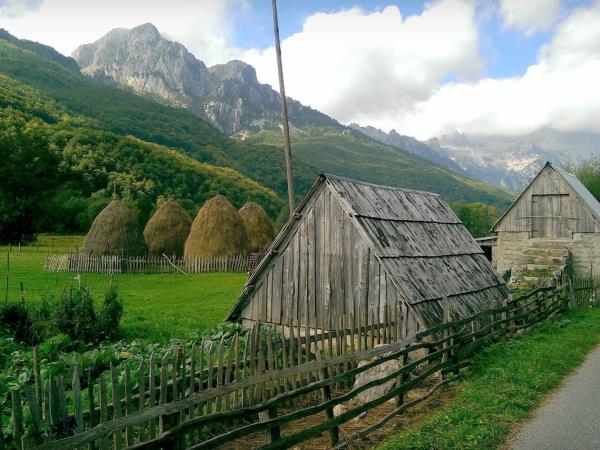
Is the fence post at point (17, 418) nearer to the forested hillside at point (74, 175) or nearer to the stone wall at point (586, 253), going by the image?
the stone wall at point (586, 253)

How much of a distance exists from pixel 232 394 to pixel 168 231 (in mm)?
35899

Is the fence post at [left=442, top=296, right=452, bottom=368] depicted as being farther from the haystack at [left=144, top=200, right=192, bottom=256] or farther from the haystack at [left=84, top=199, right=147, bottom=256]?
the haystack at [left=144, top=200, right=192, bottom=256]

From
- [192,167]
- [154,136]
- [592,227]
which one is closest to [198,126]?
[154,136]

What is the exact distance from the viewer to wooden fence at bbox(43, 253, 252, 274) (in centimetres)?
3238

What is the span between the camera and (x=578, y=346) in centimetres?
1244

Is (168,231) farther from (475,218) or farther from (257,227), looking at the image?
(475,218)

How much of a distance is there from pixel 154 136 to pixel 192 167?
34.5 metres

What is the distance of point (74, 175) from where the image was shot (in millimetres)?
69312

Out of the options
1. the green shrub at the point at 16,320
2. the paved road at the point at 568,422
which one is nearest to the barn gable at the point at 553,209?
the paved road at the point at 568,422

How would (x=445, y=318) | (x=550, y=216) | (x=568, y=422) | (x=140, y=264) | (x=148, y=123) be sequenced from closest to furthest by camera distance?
1. (x=568, y=422)
2. (x=445, y=318)
3. (x=550, y=216)
4. (x=140, y=264)
5. (x=148, y=123)

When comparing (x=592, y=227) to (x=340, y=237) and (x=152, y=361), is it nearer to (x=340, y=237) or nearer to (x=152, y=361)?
(x=340, y=237)

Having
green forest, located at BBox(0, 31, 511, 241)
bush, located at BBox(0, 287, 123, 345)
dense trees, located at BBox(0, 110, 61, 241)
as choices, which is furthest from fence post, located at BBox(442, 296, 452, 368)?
dense trees, located at BBox(0, 110, 61, 241)

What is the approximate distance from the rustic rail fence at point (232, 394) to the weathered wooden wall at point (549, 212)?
20.1 metres

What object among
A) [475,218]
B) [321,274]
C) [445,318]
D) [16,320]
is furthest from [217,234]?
[475,218]
